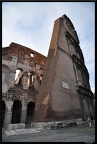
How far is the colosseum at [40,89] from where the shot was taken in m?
11.6

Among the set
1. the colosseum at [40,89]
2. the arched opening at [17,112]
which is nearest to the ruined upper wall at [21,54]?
the colosseum at [40,89]

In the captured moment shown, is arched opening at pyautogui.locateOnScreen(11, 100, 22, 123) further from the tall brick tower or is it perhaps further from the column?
the tall brick tower

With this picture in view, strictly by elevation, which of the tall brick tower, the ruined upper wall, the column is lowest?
the column

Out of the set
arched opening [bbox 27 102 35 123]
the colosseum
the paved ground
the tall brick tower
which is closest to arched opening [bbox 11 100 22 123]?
the colosseum

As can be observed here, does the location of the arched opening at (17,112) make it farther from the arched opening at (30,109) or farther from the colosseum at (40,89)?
the arched opening at (30,109)

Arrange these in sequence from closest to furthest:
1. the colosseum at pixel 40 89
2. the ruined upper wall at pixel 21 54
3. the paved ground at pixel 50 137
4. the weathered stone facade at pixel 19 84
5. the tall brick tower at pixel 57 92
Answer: the paved ground at pixel 50 137, the tall brick tower at pixel 57 92, the colosseum at pixel 40 89, the weathered stone facade at pixel 19 84, the ruined upper wall at pixel 21 54

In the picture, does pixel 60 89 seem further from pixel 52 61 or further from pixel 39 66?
pixel 39 66

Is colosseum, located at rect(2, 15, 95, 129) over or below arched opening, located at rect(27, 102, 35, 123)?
over

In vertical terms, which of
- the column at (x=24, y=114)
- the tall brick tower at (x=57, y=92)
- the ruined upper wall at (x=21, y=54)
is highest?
the ruined upper wall at (x=21, y=54)

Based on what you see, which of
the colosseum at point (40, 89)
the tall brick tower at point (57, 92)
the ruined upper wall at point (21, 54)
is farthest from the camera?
the ruined upper wall at point (21, 54)

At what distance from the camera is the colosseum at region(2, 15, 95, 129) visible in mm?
11602

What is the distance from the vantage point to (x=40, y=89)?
505 inches

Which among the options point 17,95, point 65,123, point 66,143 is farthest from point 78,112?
point 66,143

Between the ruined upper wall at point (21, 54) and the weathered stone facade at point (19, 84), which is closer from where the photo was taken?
the weathered stone facade at point (19, 84)
